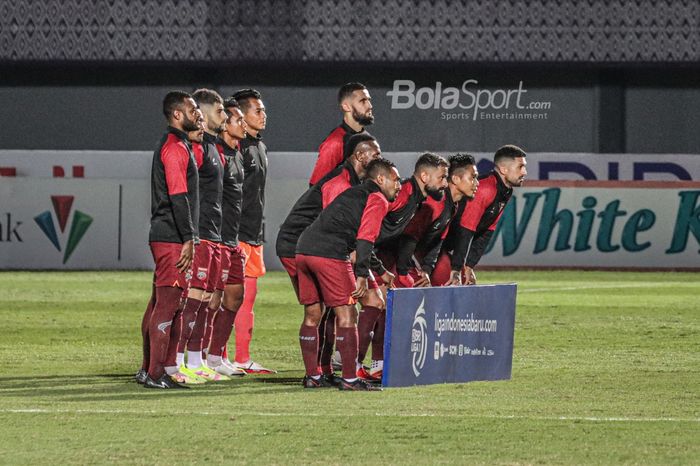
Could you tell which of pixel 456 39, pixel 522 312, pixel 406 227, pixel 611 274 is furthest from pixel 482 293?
pixel 456 39

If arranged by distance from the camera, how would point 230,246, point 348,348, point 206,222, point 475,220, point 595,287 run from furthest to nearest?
1. point 595,287
2. point 475,220
3. point 230,246
4. point 206,222
5. point 348,348

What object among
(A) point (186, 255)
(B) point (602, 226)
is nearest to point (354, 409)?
(A) point (186, 255)

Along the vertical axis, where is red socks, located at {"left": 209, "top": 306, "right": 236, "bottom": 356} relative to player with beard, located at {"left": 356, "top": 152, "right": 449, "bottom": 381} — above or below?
below

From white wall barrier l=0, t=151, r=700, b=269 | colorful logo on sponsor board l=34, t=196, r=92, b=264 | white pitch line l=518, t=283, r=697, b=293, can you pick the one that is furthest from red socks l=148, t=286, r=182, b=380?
colorful logo on sponsor board l=34, t=196, r=92, b=264

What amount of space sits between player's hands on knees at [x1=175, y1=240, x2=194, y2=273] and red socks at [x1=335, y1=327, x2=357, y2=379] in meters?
1.08

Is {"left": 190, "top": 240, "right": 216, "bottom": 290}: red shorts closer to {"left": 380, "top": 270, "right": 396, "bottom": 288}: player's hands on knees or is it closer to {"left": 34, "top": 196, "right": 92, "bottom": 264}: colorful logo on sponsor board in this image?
{"left": 380, "top": 270, "right": 396, "bottom": 288}: player's hands on knees

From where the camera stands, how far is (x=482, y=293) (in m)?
A: 10.8

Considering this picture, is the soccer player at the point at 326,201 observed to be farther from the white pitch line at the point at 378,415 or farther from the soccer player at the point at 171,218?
the white pitch line at the point at 378,415

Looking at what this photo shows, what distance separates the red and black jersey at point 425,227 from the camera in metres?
11.3

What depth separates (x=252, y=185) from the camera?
11.7m

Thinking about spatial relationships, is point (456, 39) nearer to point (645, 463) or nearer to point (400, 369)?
point (400, 369)

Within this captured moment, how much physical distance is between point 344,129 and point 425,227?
0.91 m

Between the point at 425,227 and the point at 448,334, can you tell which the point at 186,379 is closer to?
the point at 448,334

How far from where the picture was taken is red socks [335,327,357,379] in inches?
400
